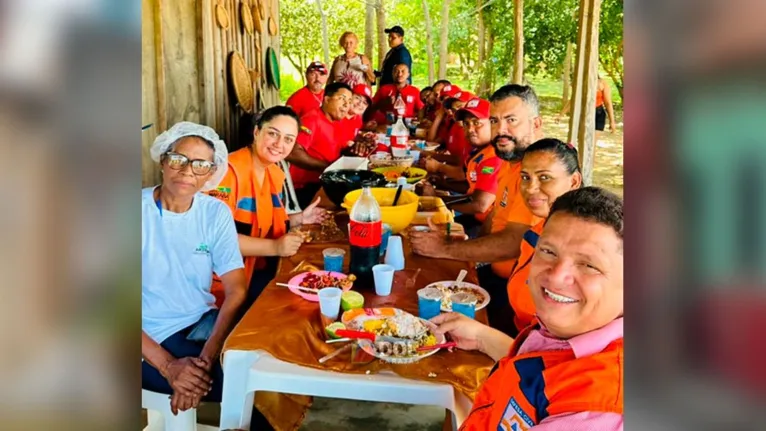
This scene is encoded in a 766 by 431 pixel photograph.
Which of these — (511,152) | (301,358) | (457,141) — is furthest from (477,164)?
(301,358)

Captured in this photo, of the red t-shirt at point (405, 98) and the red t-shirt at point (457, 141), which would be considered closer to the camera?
the red t-shirt at point (457, 141)

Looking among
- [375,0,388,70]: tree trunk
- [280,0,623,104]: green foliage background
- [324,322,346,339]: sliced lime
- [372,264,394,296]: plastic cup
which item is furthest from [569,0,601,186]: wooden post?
[375,0,388,70]: tree trunk

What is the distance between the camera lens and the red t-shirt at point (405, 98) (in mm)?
8078

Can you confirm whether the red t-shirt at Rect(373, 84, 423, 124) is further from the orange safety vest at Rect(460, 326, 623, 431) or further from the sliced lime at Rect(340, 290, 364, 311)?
the orange safety vest at Rect(460, 326, 623, 431)

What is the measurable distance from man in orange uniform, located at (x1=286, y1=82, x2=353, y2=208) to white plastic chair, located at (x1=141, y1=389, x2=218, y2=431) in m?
2.59

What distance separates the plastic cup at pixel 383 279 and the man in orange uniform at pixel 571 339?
826 millimetres

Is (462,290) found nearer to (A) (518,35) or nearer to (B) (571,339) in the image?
(B) (571,339)

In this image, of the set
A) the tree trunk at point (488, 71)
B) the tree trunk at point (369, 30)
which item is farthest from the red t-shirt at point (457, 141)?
the tree trunk at point (369, 30)

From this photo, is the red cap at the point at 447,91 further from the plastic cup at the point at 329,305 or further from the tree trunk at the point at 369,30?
the tree trunk at the point at 369,30

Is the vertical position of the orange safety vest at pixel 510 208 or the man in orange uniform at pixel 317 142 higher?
the man in orange uniform at pixel 317 142

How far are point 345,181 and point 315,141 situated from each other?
191cm

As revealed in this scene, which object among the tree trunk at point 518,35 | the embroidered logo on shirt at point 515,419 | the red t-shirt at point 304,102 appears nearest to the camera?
the embroidered logo on shirt at point 515,419

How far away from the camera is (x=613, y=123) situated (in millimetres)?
12781

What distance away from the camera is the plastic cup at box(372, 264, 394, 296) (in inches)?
88.4
